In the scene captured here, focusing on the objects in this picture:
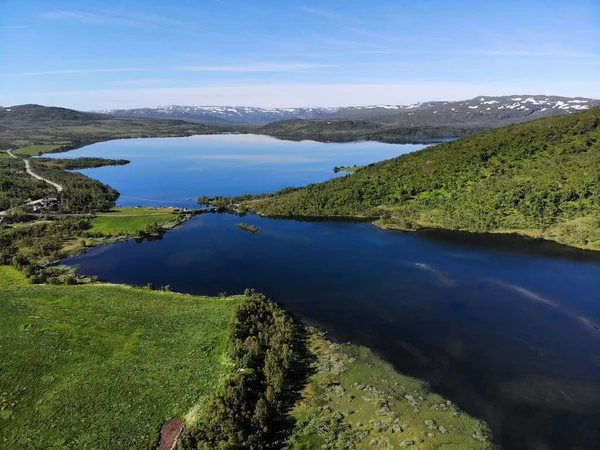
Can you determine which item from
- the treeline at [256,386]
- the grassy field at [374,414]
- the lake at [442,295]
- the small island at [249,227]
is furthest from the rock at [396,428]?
the small island at [249,227]

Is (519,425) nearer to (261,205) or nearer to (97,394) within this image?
(97,394)

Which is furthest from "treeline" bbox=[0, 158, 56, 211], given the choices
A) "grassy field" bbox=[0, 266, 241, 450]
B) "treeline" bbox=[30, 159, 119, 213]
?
"grassy field" bbox=[0, 266, 241, 450]

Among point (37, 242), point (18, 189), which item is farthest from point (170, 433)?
point (18, 189)

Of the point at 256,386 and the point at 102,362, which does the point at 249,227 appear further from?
the point at 256,386

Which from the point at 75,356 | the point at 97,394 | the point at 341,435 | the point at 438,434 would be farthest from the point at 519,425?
the point at 75,356

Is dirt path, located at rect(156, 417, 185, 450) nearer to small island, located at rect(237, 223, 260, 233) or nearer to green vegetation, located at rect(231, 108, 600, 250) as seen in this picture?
small island, located at rect(237, 223, 260, 233)

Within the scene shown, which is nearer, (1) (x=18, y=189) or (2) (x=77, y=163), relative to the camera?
(1) (x=18, y=189)
